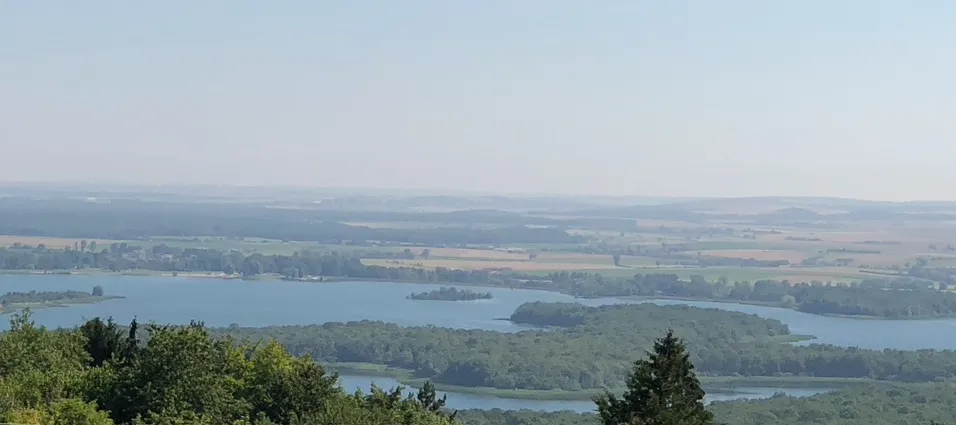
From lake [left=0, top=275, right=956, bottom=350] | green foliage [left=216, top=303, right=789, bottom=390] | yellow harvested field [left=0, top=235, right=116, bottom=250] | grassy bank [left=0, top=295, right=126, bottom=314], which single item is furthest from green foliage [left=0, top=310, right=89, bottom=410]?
yellow harvested field [left=0, top=235, right=116, bottom=250]

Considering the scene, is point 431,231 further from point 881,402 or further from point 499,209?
point 881,402

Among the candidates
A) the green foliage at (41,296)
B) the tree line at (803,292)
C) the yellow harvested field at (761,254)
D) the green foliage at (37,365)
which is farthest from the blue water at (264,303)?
the green foliage at (37,365)

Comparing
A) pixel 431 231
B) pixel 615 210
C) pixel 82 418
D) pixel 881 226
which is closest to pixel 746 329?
pixel 82 418

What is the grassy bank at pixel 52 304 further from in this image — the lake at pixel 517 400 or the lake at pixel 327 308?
the lake at pixel 517 400

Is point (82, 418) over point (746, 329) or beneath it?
over

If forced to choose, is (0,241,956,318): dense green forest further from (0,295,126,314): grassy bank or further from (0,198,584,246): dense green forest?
(0,295,126,314): grassy bank
